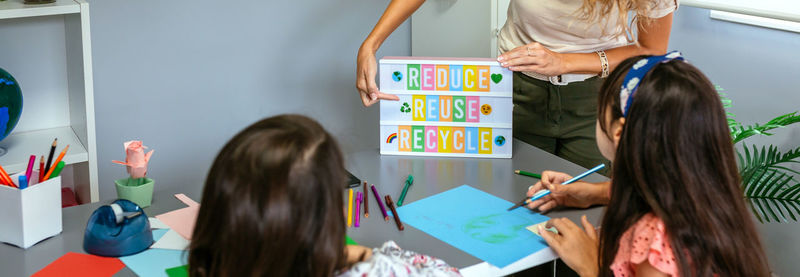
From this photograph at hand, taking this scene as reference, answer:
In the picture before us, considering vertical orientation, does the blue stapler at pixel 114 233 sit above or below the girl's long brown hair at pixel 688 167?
below

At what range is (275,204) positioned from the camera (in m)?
0.86

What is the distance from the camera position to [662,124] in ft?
3.60

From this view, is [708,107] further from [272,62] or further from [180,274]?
[272,62]

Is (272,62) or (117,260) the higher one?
(272,62)

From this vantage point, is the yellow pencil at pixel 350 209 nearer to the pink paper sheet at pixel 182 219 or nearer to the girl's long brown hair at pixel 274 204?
the pink paper sheet at pixel 182 219

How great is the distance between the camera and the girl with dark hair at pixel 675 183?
3.59ft

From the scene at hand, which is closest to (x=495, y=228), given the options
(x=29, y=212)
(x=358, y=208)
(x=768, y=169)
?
(x=358, y=208)

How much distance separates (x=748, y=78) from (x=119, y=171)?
1961mm

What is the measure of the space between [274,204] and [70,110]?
151cm

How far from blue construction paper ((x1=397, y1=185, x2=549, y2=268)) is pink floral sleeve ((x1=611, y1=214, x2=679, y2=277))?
0.50 feet

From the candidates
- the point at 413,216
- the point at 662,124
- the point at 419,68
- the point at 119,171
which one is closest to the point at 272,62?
the point at 119,171

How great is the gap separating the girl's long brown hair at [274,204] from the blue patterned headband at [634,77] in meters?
0.48

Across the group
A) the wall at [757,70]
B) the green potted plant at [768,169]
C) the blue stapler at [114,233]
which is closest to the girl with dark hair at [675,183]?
the blue stapler at [114,233]

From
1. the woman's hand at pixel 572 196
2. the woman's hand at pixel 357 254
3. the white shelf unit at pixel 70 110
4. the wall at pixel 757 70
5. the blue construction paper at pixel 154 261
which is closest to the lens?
the woman's hand at pixel 357 254
